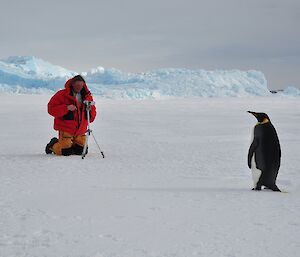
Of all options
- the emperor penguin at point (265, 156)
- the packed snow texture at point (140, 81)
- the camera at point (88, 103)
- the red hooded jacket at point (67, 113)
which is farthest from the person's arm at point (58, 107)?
the packed snow texture at point (140, 81)

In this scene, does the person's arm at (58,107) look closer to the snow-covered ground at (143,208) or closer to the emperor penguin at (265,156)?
the snow-covered ground at (143,208)

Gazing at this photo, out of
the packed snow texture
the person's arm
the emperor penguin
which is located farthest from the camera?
the packed snow texture

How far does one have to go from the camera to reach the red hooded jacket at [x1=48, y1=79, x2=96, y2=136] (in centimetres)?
537

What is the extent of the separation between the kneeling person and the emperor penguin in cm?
261

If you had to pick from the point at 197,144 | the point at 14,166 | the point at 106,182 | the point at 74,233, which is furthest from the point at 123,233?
the point at 197,144

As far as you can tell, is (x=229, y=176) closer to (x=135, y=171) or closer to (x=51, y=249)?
(x=135, y=171)

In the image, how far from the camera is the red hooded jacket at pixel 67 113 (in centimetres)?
537

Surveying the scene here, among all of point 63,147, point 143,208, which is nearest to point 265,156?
point 143,208

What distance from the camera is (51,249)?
2.00 m

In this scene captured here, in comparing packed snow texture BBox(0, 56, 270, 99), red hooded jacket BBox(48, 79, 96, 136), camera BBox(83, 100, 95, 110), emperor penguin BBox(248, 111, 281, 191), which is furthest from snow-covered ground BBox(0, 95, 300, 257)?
packed snow texture BBox(0, 56, 270, 99)

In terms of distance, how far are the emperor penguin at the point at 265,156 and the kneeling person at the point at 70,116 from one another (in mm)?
2612

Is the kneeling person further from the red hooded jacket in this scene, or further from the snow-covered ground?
the snow-covered ground

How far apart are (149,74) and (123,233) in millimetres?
44806

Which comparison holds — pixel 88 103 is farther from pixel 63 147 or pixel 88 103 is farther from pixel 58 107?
pixel 63 147
